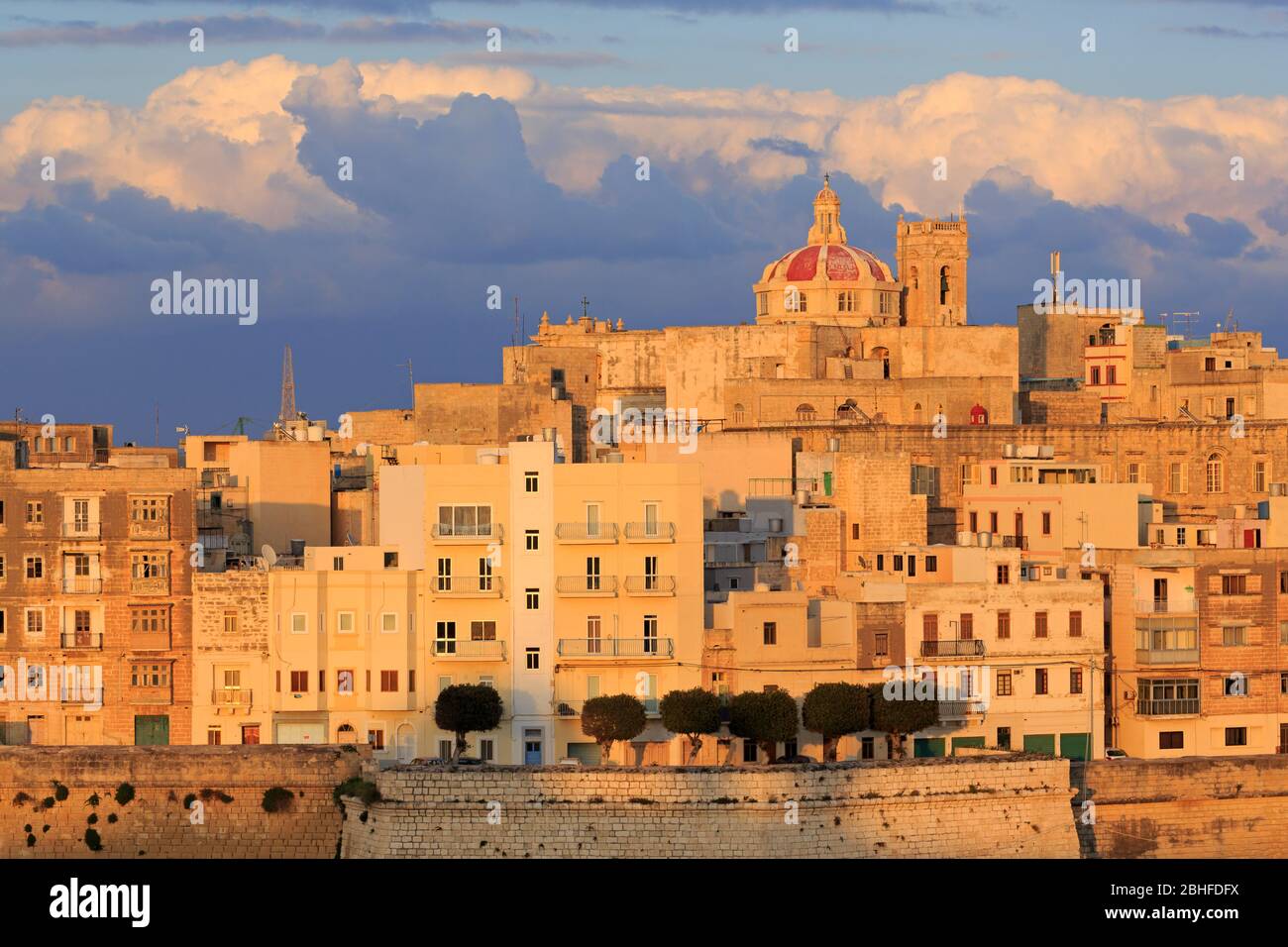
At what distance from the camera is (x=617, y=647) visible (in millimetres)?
61562

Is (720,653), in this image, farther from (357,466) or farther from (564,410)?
(564,410)

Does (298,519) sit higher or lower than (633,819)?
higher

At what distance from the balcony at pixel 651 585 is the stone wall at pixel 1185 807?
27.7ft

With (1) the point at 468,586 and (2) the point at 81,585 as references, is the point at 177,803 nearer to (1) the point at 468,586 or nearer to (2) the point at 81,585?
(1) the point at 468,586

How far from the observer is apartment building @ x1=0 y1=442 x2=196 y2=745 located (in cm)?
6325

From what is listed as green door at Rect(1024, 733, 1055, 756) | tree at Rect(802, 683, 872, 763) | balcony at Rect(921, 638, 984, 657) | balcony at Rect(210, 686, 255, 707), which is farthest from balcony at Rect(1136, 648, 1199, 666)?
balcony at Rect(210, 686, 255, 707)

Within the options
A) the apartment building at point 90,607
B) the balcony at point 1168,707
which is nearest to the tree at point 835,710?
the balcony at point 1168,707

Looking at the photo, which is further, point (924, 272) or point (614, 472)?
point (924, 272)

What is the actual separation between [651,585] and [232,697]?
821 cm

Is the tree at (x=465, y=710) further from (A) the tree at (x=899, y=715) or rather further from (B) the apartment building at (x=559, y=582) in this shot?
(A) the tree at (x=899, y=715)

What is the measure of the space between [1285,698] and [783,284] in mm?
33559

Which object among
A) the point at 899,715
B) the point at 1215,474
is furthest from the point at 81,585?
the point at 1215,474
